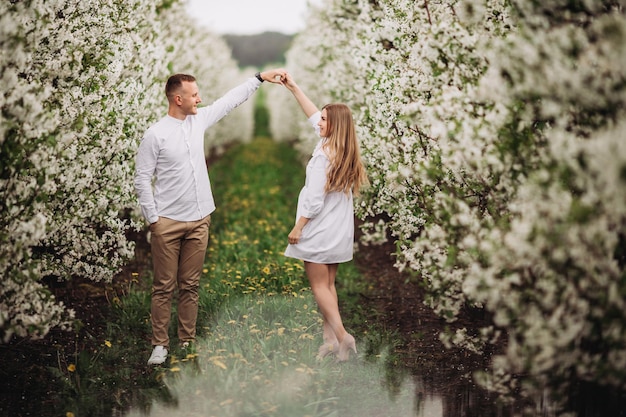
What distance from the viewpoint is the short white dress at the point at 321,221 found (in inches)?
224

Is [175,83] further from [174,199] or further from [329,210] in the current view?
[329,210]

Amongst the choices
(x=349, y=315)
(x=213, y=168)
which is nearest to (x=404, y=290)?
(x=349, y=315)

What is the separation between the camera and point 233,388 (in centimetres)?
511

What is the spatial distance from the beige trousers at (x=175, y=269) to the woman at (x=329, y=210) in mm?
932

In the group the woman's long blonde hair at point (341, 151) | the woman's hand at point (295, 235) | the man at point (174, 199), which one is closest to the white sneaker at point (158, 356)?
the man at point (174, 199)

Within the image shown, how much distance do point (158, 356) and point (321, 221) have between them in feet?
6.40

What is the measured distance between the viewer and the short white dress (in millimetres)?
5688

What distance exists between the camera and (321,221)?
579 centimetres

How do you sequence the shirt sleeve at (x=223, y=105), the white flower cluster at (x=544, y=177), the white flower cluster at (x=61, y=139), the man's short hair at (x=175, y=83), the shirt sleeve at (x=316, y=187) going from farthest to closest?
the shirt sleeve at (x=223, y=105)
the man's short hair at (x=175, y=83)
the shirt sleeve at (x=316, y=187)
the white flower cluster at (x=61, y=139)
the white flower cluster at (x=544, y=177)

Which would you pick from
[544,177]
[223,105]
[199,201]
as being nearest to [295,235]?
[199,201]

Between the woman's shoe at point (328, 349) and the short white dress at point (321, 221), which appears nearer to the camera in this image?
the short white dress at point (321, 221)

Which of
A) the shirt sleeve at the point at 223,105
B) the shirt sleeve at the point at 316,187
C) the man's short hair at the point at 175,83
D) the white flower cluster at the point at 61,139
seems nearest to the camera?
the white flower cluster at the point at 61,139

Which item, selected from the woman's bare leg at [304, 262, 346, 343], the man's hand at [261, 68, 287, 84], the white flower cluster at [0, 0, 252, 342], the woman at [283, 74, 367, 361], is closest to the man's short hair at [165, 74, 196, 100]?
the white flower cluster at [0, 0, 252, 342]

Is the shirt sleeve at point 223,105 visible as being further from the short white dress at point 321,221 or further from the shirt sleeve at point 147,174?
the short white dress at point 321,221
